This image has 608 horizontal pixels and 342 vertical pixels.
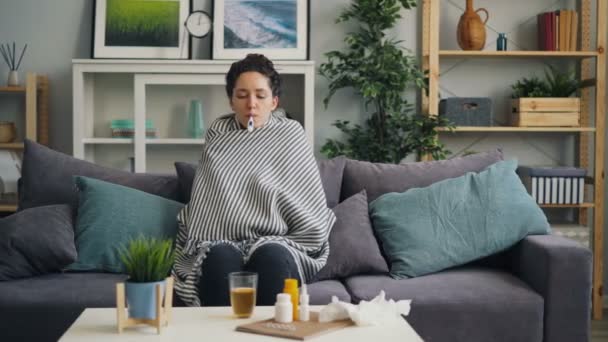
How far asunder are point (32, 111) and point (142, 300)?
275 cm

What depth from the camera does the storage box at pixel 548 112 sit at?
14.6 feet

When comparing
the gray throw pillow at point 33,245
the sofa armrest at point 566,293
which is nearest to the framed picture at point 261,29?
the gray throw pillow at point 33,245

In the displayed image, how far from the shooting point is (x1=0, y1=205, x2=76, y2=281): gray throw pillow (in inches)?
111

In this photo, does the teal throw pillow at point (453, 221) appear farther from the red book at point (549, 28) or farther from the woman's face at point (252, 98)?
the red book at point (549, 28)

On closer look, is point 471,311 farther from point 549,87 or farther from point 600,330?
point 549,87

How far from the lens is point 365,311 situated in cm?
200

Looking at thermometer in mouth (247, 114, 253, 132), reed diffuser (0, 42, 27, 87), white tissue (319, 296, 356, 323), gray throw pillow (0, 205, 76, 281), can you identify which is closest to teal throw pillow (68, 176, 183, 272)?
gray throw pillow (0, 205, 76, 281)

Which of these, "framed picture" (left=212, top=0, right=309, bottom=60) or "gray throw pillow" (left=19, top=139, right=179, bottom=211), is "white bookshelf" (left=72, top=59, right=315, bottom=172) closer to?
"framed picture" (left=212, top=0, right=309, bottom=60)

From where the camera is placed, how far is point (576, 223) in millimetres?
4691

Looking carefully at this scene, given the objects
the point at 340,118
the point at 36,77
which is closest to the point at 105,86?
the point at 36,77

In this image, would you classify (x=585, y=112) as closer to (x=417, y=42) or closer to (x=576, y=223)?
(x=576, y=223)

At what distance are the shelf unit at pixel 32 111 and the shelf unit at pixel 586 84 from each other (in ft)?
6.89

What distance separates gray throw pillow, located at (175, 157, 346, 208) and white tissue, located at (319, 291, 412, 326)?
118cm

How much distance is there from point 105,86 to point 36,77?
14.6 inches
